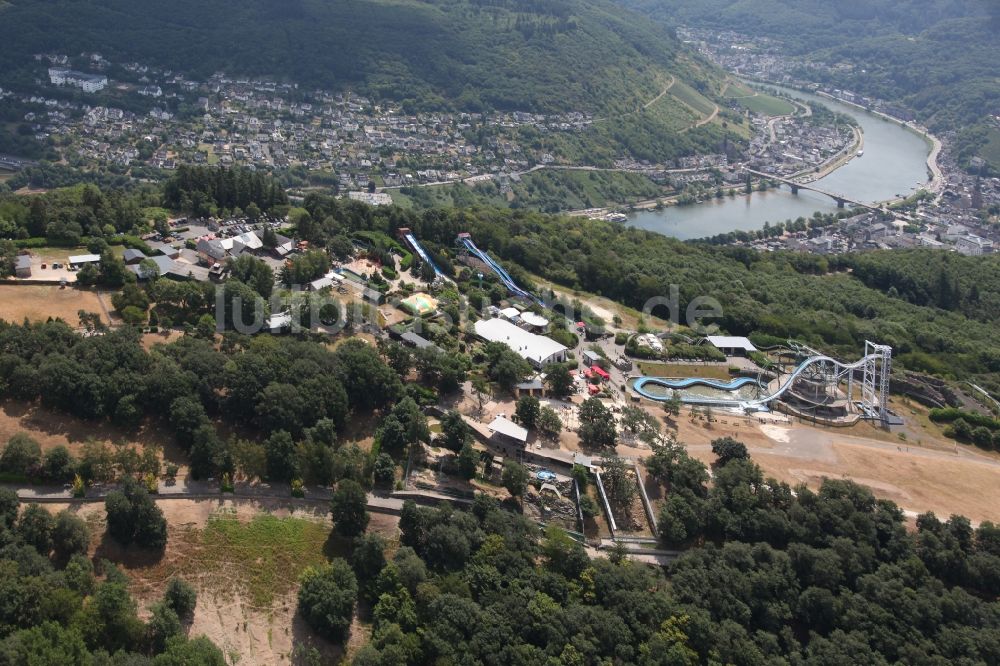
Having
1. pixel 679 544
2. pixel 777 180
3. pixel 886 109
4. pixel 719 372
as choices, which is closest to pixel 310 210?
pixel 719 372

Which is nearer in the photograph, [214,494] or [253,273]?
[214,494]

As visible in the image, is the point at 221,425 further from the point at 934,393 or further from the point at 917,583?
the point at 934,393

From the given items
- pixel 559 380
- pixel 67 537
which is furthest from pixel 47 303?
pixel 559 380

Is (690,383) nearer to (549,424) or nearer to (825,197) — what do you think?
(549,424)

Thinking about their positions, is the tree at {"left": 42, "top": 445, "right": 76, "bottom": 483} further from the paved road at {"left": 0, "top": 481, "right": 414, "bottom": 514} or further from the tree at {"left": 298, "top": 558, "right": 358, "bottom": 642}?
the tree at {"left": 298, "top": 558, "right": 358, "bottom": 642}

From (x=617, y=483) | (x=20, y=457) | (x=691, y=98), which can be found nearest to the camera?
(x=20, y=457)

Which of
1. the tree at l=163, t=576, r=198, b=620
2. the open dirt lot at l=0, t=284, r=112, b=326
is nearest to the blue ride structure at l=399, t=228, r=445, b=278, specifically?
the open dirt lot at l=0, t=284, r=112, b=326
